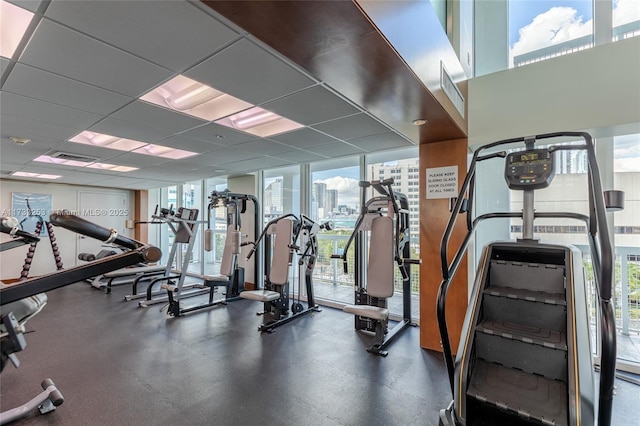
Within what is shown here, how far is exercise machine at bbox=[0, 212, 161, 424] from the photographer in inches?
48.9

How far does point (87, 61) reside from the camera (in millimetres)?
2008

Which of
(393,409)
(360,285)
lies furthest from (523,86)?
(393,409)

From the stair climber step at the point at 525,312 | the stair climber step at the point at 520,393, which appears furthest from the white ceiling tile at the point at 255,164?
the stair climber step at the point at 520,393

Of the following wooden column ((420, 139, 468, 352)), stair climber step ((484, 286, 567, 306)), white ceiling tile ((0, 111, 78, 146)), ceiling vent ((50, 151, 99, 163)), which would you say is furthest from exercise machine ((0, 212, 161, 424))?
ceiling vent ((50, 151, 99, 163))

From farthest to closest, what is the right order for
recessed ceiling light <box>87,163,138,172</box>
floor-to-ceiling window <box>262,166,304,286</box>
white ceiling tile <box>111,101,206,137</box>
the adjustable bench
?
floor-to-ceiling window <box>262,166,304,286</box> → recessed ceiling light <box>87,163,138,172</box> → white ceiling tile <box>111,101,206,137</box> → the adjustable bench

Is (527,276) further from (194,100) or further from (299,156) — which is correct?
(299,156)

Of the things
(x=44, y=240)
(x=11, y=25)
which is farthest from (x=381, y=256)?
(x=44, y=240)

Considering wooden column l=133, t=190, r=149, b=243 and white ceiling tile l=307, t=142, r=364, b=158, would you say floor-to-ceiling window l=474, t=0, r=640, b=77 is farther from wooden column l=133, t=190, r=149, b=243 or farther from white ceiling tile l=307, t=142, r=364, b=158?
wooden column l=133, t=190, r=149, b=243

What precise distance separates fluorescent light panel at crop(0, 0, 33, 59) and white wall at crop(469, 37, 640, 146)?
11.9 ft

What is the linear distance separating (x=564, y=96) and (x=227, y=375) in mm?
4066

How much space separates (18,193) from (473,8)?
9796 mm

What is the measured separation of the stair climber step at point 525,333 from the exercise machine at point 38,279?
2.05 metres

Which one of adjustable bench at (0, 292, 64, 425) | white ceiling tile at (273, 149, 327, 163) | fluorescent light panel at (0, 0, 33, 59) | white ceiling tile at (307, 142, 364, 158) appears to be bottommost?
adjustable bench at (0, 292, 64, 425)

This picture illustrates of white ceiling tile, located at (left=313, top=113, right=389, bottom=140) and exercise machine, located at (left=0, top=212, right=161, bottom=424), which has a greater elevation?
white ceiling tile, located at (left=313, top=113, right=389, bottom=140)
